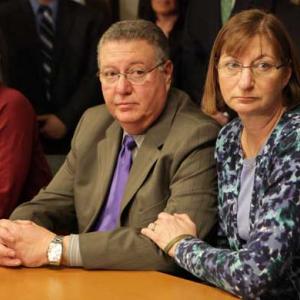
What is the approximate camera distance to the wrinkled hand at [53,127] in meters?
3.67

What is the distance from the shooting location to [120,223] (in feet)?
7.13

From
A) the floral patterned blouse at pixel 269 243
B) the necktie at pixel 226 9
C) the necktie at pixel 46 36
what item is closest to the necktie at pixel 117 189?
the floral patterned blouse at pixel 269 243

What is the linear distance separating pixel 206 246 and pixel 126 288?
23cm

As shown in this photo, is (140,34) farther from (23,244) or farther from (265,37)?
(23,244)

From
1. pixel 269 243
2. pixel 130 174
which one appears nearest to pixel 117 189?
pixel 130 174

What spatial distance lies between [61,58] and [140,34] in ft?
5.20

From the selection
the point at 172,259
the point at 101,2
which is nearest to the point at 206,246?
the point at 172,259

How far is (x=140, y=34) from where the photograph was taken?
7.18 ft

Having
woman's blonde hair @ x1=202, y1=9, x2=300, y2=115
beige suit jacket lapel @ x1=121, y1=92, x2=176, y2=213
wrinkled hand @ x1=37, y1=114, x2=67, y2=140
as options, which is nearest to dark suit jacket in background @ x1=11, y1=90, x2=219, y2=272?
beige suit jacket lapel @ x1=121, y1=92, x2=176, y2=213

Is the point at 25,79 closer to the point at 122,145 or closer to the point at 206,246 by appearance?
the point at 122,145

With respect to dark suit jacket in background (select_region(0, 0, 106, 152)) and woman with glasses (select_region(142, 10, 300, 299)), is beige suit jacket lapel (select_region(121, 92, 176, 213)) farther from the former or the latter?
dark suit jacket in background (select_region(0, 0, 106, 152))

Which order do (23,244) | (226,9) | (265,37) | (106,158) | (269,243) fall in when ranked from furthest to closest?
(226,9) → (106,158) → (23,244) → (265,37) → (269,243)

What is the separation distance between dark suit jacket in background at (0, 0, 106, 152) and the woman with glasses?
1.71m

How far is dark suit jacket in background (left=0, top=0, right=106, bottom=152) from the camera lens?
370 centimetres
